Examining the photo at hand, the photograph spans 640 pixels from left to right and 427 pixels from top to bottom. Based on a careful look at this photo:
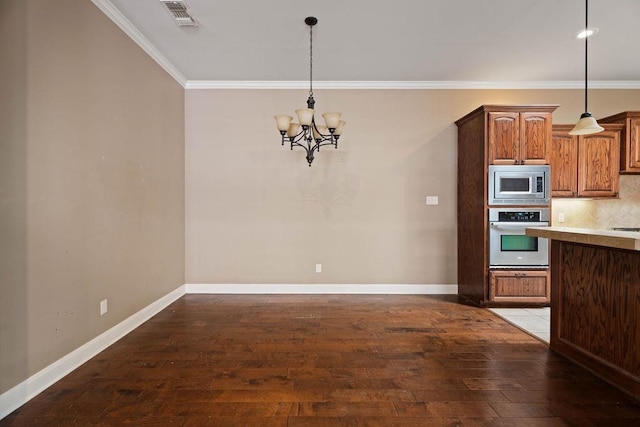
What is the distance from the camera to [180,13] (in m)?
2.94

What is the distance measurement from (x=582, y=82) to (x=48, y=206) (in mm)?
6136

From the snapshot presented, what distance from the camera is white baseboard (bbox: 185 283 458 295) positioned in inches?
179

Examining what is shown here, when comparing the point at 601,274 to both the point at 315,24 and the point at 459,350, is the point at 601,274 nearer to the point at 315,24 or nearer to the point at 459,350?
the point at 459,350

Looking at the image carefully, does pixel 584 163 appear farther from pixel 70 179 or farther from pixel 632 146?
pixel 70 179

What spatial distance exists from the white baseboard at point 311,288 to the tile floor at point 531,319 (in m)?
0.91

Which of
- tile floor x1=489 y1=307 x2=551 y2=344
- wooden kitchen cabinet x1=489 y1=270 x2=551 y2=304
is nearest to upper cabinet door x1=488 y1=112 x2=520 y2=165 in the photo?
wooden kitchen cabinet x1=489 y1=270 x2=551 y2=304

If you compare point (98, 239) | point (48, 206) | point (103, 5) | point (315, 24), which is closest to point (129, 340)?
point (98, 239)

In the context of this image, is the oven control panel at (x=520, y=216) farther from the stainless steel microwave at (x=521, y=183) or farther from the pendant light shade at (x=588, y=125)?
the pendant light shade at (x=588, y=125)

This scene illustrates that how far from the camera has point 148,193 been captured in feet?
11.8

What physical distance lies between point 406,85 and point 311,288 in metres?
3.13

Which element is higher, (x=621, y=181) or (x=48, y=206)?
(x=621, y=181)

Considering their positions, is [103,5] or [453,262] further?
[453,262]

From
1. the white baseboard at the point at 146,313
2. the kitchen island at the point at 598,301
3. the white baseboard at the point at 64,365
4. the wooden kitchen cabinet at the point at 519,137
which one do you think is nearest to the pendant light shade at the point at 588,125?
the wooden kitchen cabinet at the point at 519,137

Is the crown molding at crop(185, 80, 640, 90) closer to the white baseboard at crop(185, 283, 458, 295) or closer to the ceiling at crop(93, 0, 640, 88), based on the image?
the ceiling at crop(93, 0, 640, 88)
